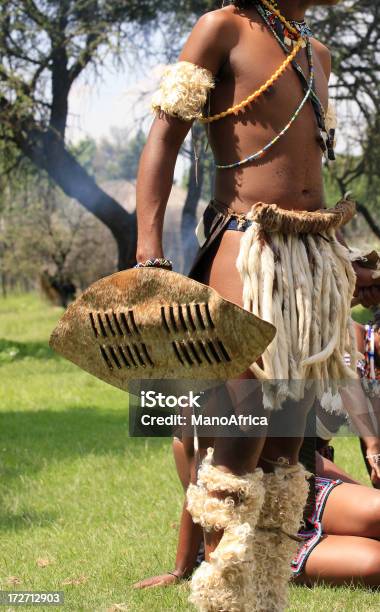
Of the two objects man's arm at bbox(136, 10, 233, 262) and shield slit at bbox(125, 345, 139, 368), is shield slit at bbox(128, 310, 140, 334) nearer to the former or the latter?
shield slit at bbox(125, 345, 139, 368)

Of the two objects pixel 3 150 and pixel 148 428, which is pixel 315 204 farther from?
pixel 3 150

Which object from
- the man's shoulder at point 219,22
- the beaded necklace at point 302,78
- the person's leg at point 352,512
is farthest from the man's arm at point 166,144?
the person's leg at point 352,512

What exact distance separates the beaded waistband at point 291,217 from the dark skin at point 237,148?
0.12 feet

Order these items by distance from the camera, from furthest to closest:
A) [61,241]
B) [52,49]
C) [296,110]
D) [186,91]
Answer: [61,241] < [52,49] < [296,110] < [186,91]

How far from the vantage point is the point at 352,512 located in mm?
3828

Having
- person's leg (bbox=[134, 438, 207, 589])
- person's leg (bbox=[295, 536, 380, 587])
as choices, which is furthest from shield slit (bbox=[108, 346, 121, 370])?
person's leg (bbox=[295, 536, 380, 587])

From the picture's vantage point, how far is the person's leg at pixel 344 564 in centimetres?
367

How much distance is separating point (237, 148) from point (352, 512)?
1.71m

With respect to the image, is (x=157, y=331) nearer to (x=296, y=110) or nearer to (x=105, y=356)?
(x=105, y=356)

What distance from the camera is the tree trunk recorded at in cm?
1534

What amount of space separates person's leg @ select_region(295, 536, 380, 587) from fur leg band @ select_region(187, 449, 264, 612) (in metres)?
1.13

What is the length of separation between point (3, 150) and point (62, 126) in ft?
4.31
